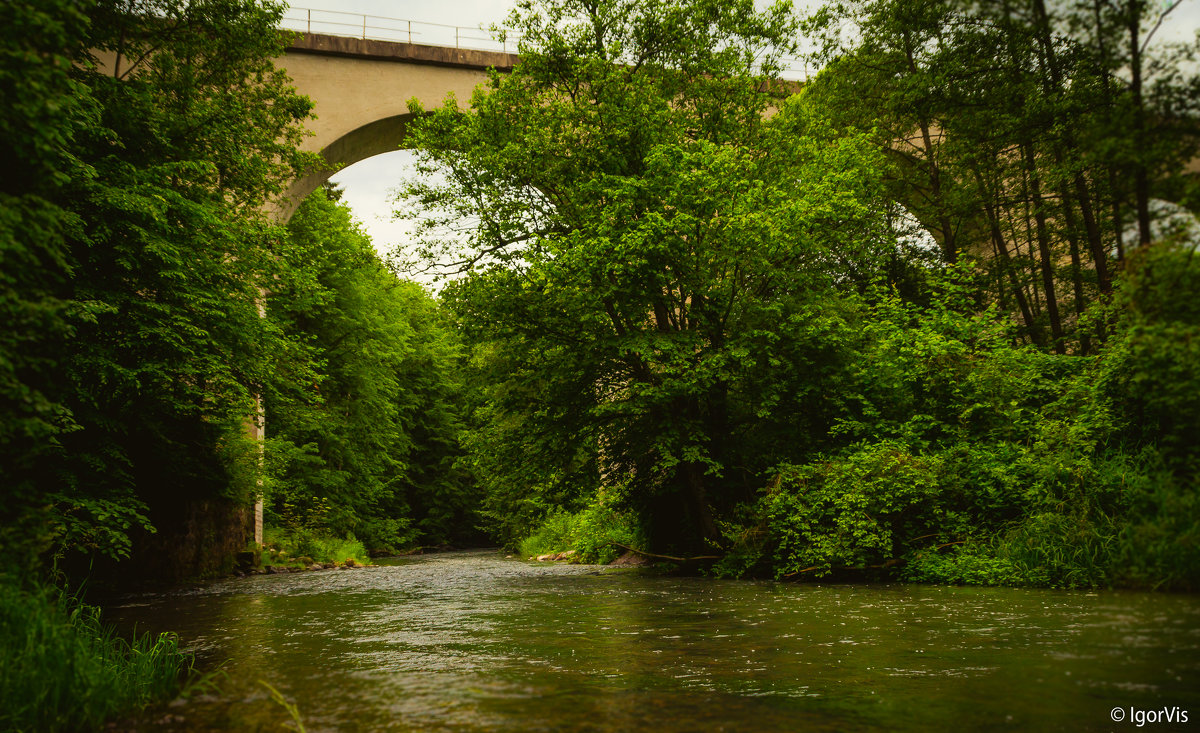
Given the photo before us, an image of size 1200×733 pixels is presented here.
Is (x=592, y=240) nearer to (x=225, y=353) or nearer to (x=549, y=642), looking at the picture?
(x=225, y=353)

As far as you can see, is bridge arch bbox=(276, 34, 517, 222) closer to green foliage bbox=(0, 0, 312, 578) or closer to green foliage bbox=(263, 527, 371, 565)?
green foliage bbox=(0, 0, 312, 578)

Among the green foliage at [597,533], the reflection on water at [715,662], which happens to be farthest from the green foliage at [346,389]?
the reflection on water at [715,662]

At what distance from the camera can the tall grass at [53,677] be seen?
407 cm

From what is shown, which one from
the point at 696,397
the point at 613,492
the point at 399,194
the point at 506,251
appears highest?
the point at 399,194

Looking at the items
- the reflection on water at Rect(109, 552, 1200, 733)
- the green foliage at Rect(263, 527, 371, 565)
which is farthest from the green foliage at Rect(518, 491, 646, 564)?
the reflection on water at Rect(109, 552, 1200, 733)

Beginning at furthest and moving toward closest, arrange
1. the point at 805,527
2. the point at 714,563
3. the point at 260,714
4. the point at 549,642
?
the point at 714,563 < the point at 805,527 < the point at 549,642 < the point at 260,714

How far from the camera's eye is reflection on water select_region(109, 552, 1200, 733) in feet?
12.8

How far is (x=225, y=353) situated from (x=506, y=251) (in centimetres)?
546

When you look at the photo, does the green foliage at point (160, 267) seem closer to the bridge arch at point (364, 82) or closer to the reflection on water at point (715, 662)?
the reflection on water at point (715, 662)

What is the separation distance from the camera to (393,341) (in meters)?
30.6

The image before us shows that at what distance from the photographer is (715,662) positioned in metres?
5.75

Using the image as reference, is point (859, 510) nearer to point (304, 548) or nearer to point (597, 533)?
point (597, 533)

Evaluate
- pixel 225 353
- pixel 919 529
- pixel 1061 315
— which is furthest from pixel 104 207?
pixel 1061 315

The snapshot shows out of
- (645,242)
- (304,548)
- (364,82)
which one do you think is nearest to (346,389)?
(304,548)
